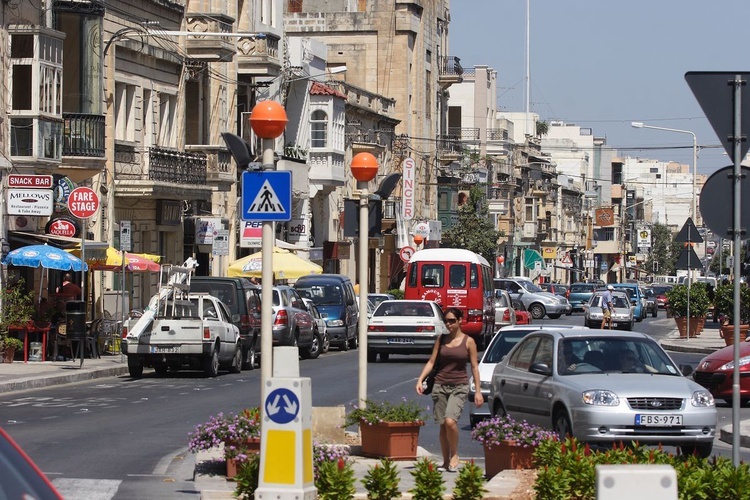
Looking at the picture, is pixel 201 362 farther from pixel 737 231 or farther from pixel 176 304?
pixel 737 231

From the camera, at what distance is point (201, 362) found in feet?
96.2

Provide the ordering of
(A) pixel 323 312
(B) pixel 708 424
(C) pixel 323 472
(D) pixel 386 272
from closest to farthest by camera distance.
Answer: (C) pixel 323 472 < (B) pixel 708 424 < (A) pixel 323 312 < (D) pixel 386 272

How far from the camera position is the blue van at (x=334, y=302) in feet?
138

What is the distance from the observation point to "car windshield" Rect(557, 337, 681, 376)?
16078 millimetres

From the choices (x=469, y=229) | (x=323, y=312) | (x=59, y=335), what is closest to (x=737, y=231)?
(x=59, y=335)

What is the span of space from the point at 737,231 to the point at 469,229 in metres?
84.7

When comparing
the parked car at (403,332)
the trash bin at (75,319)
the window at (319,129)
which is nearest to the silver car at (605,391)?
the trash bin at (75,319)

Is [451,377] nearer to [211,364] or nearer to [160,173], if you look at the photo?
[211,364]

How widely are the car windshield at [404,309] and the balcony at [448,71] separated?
57337 millimetres

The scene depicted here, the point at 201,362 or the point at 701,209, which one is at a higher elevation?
the point at 701,209

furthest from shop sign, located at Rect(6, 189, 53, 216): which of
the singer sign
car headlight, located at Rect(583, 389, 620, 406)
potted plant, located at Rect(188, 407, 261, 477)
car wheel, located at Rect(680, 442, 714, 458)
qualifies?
the singer sign

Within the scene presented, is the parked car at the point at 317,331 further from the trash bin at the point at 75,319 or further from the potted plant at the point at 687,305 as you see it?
the potted plant at the point at 687,305

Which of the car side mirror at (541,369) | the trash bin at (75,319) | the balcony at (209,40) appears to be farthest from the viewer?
the balcony at (209,40)

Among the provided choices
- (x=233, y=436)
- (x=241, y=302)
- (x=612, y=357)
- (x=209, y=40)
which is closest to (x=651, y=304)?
(x=209, y=40)
